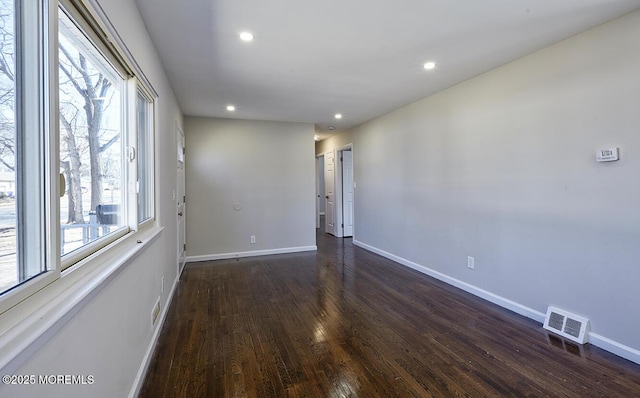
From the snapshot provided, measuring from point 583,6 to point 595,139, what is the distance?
37.6 inches

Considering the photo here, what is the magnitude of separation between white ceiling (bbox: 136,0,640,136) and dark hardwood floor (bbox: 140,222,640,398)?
242 centimetres

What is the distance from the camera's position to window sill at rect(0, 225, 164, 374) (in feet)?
2.28

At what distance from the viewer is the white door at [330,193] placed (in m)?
6.97

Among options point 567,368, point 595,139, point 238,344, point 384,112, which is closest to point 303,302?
point 238,344

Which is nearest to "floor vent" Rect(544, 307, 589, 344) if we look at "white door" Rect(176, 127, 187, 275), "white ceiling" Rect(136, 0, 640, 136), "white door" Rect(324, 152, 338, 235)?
"white ceiling" Rect(136, 0, 640, 136)

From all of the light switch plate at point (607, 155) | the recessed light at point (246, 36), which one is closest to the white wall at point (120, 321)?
the recessed light at point (246, 36)

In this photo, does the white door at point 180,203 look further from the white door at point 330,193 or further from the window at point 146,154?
the white door at point 330,193

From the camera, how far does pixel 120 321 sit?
152 cm

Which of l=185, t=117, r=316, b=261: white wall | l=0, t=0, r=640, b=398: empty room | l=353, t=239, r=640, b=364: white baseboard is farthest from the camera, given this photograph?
l=185, t=117, r=316, b=261: white wall

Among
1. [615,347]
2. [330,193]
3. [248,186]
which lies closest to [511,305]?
[615,347]

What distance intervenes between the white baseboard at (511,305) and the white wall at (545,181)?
0.01m

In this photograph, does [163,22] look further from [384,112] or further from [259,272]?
[384,112]

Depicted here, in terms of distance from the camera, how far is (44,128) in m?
0.94

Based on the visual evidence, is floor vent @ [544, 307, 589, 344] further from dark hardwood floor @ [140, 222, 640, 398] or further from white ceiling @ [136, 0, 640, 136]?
white ceiling @ [136, 0, 640, 136]
